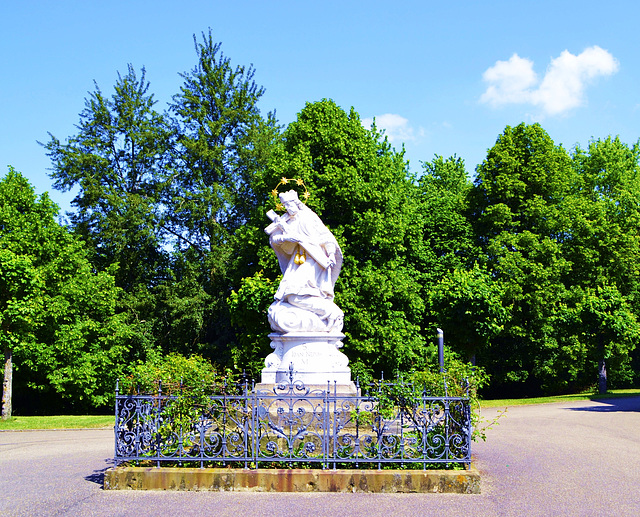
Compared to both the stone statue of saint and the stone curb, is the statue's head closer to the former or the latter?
the stone statue of saint

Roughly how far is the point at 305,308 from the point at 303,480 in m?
3.77

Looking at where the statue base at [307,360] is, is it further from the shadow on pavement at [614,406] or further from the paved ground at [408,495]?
the shadow on pavement at [614,406]

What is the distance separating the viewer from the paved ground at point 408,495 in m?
6.45

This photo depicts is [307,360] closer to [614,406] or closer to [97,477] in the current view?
[97,477]

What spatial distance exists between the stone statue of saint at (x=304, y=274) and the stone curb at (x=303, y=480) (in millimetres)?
3463

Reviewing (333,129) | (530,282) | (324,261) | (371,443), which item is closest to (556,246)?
(530,282)

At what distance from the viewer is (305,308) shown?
34.5 ft

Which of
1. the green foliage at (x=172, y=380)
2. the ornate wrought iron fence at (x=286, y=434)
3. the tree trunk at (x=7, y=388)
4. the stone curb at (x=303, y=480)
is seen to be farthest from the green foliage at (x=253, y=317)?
the stone curb at (x=303, y=480)

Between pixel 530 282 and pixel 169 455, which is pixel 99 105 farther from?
pixel 169 455

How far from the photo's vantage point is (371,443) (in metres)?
7.74

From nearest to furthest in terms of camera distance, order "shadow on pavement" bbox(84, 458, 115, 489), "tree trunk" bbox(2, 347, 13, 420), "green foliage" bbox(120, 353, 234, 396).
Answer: "shadow on pavement" bbox(84, 458, 115, 489) < "green foliage" bbox(120, 353, 234, 396) < "tree trunk" bbox(2, 347, 13, 420)

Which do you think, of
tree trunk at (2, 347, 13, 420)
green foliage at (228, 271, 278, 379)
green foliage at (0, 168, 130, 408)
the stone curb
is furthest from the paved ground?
green foliage at (228, 271, 278, 379)

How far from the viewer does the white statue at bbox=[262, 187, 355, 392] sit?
400 inches

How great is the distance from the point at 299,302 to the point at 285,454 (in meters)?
3.39
